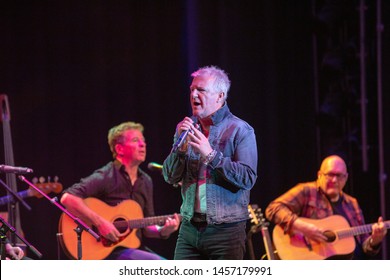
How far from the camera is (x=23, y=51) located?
607cm

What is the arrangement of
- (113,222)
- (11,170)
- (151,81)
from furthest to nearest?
(151,81)
(113,222)
(11,170)

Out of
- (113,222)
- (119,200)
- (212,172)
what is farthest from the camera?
(119,200)

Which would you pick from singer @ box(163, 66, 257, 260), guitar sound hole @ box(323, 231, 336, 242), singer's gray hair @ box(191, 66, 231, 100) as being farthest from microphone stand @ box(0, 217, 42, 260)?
guitar sound hole @ box(323, 231, 336, 242)

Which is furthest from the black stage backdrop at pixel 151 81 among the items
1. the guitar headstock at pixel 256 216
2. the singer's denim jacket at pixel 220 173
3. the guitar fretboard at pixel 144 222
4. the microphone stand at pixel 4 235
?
the singer's denim jacket at pixel 220 173

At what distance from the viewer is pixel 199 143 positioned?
3.40 m

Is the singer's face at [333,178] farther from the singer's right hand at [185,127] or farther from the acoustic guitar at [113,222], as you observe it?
the singer's right hand at [185,127]

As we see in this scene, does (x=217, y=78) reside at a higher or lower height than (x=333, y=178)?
higher

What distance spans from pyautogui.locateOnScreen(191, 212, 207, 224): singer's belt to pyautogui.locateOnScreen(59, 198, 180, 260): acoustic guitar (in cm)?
196

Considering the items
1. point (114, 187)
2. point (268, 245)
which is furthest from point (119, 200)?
point (268, 245)

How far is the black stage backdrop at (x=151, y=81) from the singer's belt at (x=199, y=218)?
294 cm

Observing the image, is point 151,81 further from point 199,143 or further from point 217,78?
point 199,143

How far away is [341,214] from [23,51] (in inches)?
125

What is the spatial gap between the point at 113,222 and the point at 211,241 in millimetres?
2155
